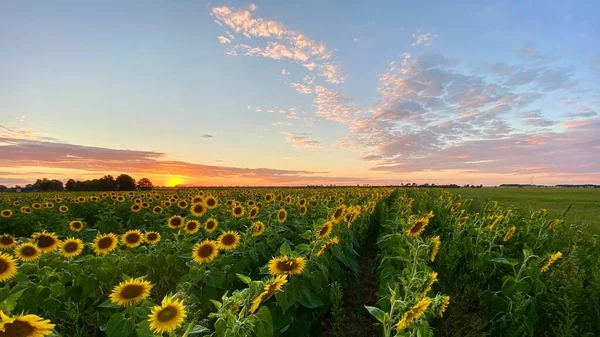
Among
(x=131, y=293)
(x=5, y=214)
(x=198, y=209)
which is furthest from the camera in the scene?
(x=5, y=214)

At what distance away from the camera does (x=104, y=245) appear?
480 centimetres

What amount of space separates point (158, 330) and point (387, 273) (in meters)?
2.93

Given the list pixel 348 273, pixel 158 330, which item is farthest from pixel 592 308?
pixel 158 330

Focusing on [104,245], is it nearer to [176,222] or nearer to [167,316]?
[176,222]

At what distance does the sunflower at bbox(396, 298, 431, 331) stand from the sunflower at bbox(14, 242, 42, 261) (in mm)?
4478

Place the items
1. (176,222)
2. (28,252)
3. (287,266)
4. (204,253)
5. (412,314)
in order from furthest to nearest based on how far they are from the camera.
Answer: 1. (176,222)
2. (28,252)
3. (204,253)
4. (287,266)
5. (412,314)

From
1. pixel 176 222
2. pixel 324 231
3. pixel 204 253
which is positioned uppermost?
pixel 324 231

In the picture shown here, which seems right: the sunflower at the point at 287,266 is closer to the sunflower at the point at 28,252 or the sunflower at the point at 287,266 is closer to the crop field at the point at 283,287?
the crop field at the point at 283,287

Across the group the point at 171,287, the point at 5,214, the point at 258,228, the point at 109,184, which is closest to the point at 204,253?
the point at 171,287

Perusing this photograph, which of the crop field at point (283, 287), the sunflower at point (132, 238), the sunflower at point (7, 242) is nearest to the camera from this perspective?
the crop field at point (283, 287)

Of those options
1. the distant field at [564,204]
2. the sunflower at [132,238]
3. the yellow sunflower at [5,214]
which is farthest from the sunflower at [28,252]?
the distant field at [564,204]

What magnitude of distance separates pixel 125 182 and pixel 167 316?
221 feet

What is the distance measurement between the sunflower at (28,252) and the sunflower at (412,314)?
448 centimetres

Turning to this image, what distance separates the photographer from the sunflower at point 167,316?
7.11ft
